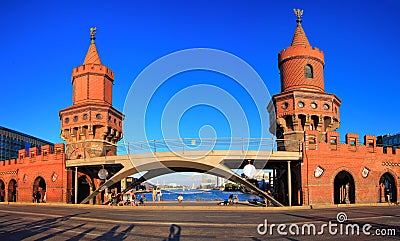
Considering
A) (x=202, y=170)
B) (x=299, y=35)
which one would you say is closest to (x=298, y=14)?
(x=299, y=35)

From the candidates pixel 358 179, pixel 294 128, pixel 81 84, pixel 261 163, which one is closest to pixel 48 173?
pixel 81 84

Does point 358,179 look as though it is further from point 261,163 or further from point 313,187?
point 261,163

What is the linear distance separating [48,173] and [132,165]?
38.5 ft

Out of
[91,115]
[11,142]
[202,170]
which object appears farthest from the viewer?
[11,142]

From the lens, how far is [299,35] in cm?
4066

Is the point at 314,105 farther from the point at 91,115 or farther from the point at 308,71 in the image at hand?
the point at 91,115

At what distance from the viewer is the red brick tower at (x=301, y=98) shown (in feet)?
119

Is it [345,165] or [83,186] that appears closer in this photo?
[345,165]

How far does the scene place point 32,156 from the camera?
41.0 m

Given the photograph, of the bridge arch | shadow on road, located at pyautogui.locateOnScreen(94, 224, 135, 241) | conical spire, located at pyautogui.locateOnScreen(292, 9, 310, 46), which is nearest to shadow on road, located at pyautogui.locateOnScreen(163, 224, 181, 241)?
shadow on road, located at pyautogui.locateOnScreen(94, 224, 135, 241)

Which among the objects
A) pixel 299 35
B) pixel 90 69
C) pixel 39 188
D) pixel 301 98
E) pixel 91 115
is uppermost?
pixel 299 35

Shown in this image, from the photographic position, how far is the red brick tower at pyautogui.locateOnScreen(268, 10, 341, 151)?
1423 inches

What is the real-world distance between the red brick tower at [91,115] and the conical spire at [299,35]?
70.3ft

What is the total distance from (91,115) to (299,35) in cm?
2399
